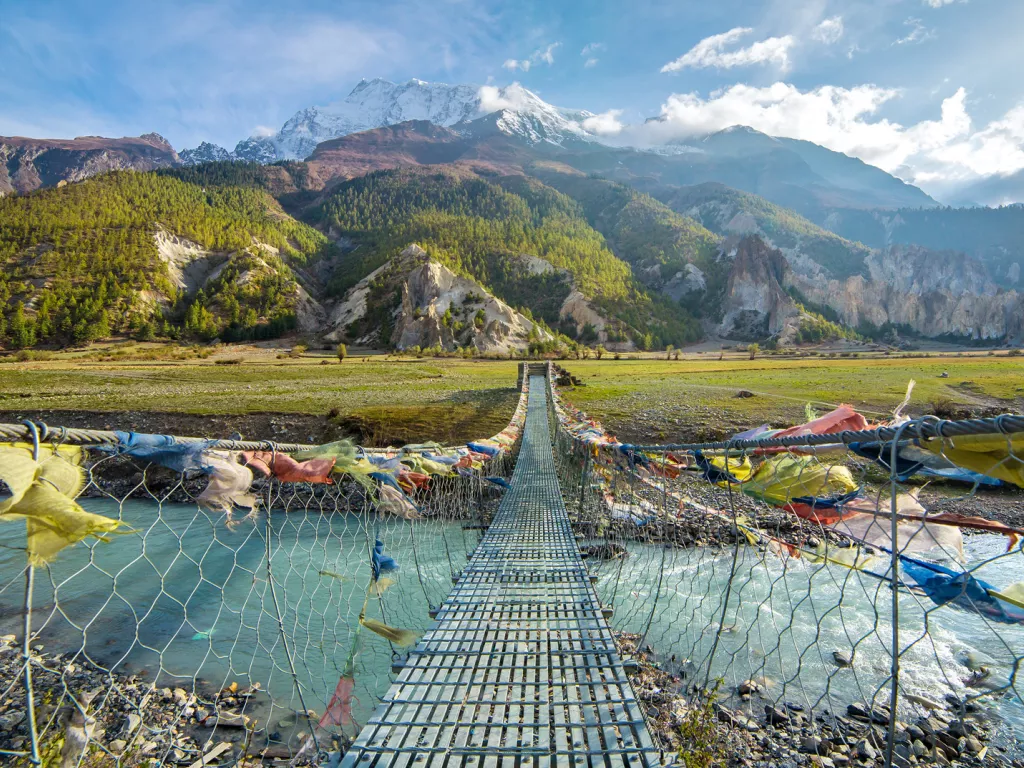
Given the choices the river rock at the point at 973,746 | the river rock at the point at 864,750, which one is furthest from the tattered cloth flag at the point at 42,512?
the river rock at the point at 973,746

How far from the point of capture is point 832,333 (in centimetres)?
8331

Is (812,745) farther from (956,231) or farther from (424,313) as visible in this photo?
(956,231)

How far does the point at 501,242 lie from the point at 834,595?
9646cm

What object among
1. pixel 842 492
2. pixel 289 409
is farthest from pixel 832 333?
pixel 842 492

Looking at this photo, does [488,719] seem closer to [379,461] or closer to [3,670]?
[379,461]

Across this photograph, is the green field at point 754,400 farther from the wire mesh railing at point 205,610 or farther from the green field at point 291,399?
the wire mesh railing at point 205,610

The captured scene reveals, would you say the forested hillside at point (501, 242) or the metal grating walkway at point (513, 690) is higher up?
the forested hillside at point (501, 242)

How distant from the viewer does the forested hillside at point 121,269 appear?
197ft

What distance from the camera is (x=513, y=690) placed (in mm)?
2768

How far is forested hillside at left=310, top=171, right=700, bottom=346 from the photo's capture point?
84000 millimetres

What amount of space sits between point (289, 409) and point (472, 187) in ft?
434

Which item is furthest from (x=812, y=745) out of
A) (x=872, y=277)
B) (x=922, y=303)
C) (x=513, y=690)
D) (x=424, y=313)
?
(x=872, y=277)

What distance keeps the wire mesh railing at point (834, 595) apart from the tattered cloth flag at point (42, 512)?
2.76 m

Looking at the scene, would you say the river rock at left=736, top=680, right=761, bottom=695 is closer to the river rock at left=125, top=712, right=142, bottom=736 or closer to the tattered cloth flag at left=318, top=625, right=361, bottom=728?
the tattered cloth flag at left=318, top=625, right=361, bottom=728
